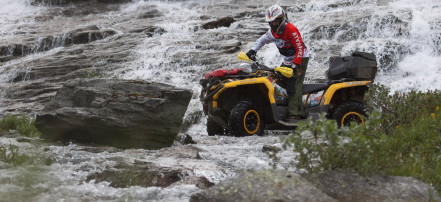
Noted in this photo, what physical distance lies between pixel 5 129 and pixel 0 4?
25701 mm

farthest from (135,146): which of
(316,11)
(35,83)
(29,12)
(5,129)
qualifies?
(29,12)

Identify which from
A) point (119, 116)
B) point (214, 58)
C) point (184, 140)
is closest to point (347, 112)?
point (184, 140)

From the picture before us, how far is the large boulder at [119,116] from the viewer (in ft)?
26.5

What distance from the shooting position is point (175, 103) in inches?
338

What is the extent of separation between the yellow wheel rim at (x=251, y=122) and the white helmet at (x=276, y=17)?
1498 mm

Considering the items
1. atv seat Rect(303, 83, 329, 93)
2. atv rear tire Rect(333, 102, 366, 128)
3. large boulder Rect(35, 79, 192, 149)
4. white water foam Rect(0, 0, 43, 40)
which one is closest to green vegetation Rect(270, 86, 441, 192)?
atv rear tire Rect(333, 102, 366, 128)

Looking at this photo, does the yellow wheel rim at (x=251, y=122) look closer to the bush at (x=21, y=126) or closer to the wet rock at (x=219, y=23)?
the bush at (x=21, y=126)

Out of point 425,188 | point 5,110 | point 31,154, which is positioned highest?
point 425,188

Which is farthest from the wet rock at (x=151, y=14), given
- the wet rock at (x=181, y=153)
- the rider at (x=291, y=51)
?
the wet rock at (x=181, y=153)

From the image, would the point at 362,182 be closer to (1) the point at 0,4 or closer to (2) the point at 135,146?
(2) the point at 135,146

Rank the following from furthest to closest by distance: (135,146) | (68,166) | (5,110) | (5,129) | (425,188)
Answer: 1. (5,110)
2. (5,129)
3. (135,146)
4. (68,166)
5. (425,188)

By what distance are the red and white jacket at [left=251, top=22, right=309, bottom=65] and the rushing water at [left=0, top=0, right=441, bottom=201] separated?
148 cm

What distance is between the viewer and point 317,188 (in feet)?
13.0

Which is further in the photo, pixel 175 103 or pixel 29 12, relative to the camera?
pixel 29 12
